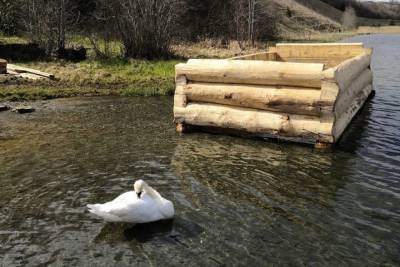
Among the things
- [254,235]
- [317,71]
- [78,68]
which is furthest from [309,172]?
[78,68]

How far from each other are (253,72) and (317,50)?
27.8ft

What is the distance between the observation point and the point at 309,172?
9648 millimetres

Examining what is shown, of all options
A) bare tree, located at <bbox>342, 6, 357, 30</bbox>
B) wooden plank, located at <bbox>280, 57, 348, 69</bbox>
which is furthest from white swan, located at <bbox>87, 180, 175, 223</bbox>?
bare tree, located at <bbox>342, 6, 357, 30</bbox>

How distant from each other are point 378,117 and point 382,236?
831cm

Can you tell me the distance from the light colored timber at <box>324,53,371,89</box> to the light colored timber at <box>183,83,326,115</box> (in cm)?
45

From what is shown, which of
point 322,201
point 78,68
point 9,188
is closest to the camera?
point 322,201

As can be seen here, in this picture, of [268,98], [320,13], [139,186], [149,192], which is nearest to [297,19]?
[320,13]

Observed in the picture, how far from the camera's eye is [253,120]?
11586mm

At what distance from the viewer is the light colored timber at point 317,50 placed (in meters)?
19.0

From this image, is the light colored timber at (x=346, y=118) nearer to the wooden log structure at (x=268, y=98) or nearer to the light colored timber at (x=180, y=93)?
the wooden log structure at (x=268, y=98)

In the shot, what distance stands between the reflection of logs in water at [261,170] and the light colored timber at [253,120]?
358 millimetres

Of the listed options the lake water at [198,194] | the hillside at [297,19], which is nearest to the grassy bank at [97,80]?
the lake water at [198,194]

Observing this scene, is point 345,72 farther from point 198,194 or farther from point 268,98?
point 198,194

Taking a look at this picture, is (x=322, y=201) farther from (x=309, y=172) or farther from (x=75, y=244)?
(x=75, y=244)
